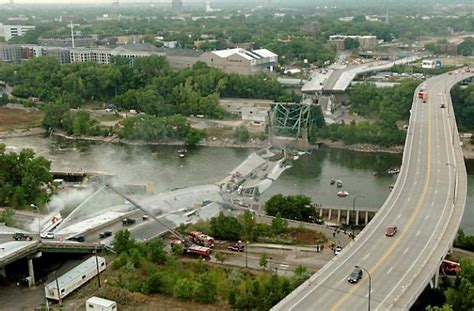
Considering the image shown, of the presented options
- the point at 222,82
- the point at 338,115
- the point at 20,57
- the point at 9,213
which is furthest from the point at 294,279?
the point at 20,57

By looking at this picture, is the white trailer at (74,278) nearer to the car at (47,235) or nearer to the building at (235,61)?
the car at (47,235)

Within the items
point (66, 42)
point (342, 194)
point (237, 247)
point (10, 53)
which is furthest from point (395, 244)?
point (66, 42)

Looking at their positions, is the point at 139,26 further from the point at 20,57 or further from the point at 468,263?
the point at 468,263

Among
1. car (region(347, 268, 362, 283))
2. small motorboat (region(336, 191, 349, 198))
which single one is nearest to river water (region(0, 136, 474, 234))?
small motorboat (region(336, 191, 349, 198))

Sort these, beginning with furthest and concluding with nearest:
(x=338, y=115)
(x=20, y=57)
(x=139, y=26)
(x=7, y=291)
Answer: (x=139, y=26), (x=20, y=57), (x=338, y=115), (x=7, y=291)

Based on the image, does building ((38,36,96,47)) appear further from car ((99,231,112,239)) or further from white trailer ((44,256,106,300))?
white trailer ((44,256,106,300))

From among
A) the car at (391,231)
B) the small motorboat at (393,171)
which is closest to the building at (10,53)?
the small motorboat at (393,171)

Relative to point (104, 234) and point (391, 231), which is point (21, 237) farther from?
point (391, 231)
